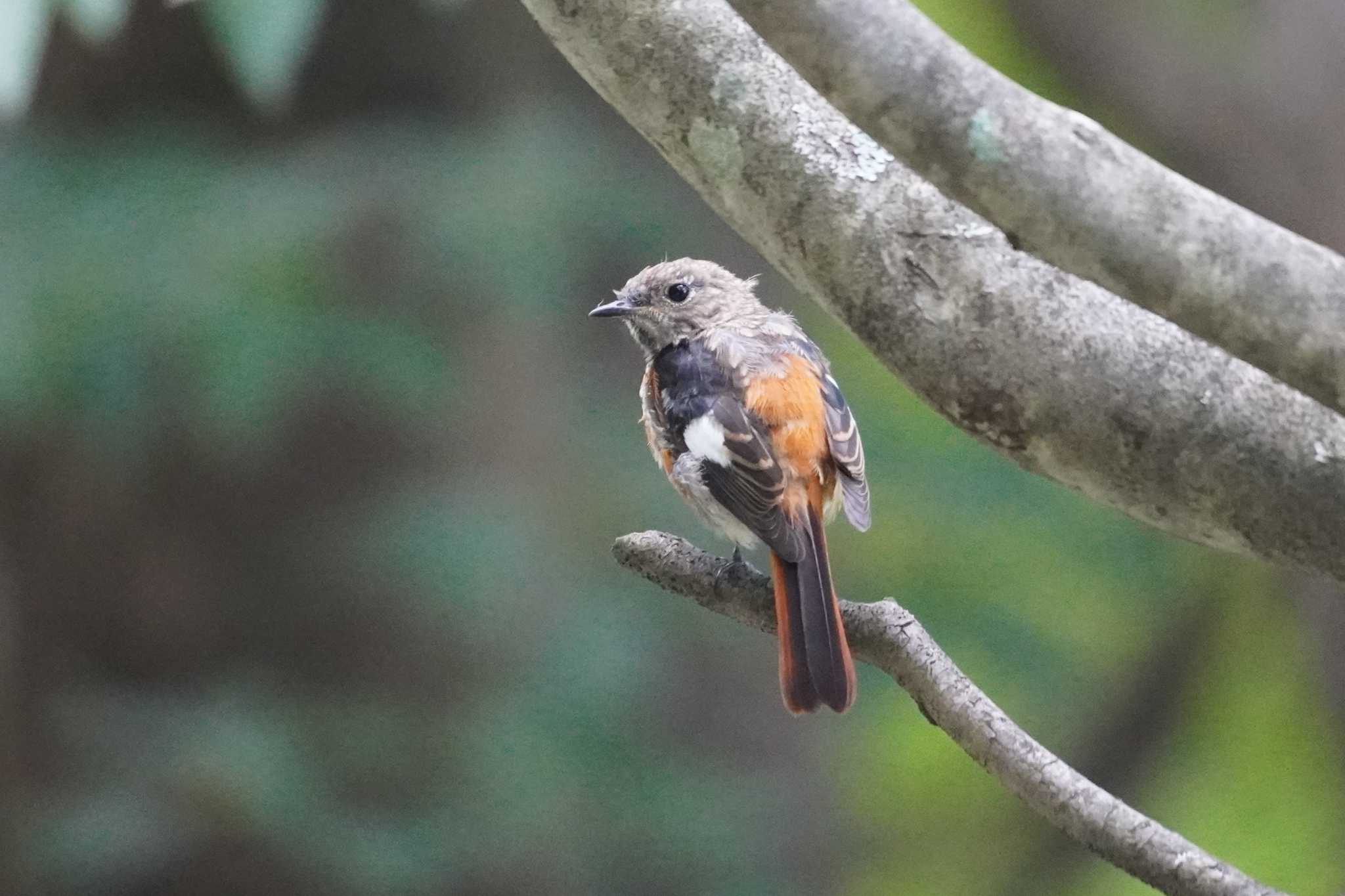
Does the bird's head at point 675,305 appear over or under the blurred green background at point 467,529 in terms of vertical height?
over

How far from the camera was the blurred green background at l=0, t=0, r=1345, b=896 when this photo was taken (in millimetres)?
4062

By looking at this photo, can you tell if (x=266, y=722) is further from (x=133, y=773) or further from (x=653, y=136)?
(x=653, y=136)

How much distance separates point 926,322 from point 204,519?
3.20 meters

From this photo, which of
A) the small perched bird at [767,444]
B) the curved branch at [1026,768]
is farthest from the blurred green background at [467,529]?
the curved branch at [1026,768]

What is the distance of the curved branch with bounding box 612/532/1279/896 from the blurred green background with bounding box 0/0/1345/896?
88.0 inches

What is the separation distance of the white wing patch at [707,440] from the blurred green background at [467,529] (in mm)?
1359

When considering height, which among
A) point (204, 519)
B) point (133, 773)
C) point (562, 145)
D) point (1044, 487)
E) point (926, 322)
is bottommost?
point (133, 773)

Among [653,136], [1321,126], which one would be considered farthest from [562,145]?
[653,136]

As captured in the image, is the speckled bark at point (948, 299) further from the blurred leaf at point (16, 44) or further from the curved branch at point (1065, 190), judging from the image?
the blurred leaf at point (16, 44)

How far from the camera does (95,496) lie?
14.5 ft

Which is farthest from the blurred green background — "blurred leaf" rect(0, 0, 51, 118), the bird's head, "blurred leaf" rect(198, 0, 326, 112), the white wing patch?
"blurred leaf" rect(0, 0, 51, 118)

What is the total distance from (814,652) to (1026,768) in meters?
0.57

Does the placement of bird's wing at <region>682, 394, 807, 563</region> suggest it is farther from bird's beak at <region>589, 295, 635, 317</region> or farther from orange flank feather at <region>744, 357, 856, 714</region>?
bird's beak at <region>589, 295, 635, 317</region>

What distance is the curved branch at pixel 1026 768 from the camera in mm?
1852
